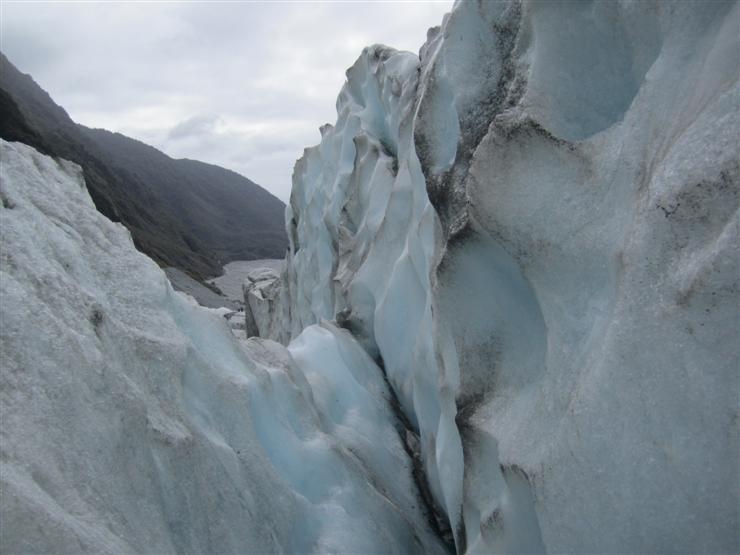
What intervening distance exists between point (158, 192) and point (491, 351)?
49595 millimetres

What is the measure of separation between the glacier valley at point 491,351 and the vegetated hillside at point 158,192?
68.9 feet

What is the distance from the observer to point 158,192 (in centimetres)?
4881

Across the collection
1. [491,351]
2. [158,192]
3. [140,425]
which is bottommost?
[140,425]

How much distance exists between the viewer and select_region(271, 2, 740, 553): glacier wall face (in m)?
1.56

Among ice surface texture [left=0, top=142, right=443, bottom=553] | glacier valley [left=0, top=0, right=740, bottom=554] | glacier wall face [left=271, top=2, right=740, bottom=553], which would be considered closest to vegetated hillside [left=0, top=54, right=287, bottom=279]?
ice surface texture [left=0, top=142, right=443, bottom=553]

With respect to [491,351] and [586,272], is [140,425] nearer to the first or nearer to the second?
[491,351]

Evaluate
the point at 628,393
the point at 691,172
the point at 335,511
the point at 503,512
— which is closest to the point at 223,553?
the point at 335,511

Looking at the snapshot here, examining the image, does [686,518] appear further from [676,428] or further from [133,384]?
[133,384]

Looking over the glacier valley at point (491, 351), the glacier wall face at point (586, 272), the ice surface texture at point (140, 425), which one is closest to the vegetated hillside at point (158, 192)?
the ice surface texture at point (140, 425)

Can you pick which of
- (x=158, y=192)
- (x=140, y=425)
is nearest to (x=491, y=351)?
(x=140, y=425)

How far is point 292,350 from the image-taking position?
3.93 m

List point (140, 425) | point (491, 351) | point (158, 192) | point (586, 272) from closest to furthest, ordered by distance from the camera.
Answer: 1. point (586, 272)
2. point (140, 425)
3. point (491, 351)
4. point (158, 192)

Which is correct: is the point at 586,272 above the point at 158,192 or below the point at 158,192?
below

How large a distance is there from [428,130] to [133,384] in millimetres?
1604
